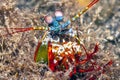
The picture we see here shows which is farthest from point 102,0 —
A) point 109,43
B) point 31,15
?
point 31,15

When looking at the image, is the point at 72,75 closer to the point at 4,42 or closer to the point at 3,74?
the point at 3,74

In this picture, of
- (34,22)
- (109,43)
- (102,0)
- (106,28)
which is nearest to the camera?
(34,22)

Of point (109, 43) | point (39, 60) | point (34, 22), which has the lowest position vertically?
point (109, 43)

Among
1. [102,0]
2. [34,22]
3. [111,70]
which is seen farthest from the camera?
[102,0]

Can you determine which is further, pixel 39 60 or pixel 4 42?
pixel 4 42

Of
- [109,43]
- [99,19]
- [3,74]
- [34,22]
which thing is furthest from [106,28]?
[3,74]

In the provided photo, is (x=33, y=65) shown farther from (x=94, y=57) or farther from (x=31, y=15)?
(x=31, y=15)

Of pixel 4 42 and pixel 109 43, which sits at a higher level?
pixel 4 42

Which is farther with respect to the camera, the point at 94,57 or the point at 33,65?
the point at 94,57

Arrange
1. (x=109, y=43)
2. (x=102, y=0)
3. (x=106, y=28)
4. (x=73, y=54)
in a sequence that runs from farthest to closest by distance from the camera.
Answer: (x=102, y=0), (x=106, y=28), (x=109, y=43), (x=73, y=54)
